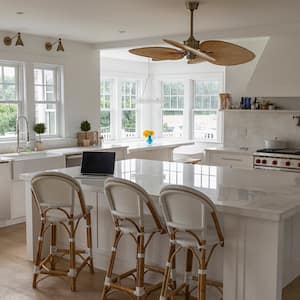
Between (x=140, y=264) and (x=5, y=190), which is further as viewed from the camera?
(x=5, y=190)

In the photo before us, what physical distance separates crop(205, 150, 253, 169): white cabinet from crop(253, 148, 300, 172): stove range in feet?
0.66

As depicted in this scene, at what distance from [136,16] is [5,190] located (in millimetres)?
2570

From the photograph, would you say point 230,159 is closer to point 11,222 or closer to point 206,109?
point 206,109

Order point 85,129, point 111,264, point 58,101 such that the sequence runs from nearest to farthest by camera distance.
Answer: point 111,264
point 58,101
point 85,129

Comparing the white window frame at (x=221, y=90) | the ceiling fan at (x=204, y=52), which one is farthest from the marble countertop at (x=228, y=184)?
the white window frame at (x=221, y=90)

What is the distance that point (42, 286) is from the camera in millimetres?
3742

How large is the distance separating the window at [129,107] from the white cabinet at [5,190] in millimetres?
4236

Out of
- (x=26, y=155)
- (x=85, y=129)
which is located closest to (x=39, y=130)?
(x=26, y=155)

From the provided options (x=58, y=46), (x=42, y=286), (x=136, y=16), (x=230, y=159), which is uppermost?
(x=136, y=16)

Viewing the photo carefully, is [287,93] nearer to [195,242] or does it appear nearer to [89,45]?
[89,45]

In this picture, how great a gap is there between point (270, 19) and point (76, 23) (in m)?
2.28

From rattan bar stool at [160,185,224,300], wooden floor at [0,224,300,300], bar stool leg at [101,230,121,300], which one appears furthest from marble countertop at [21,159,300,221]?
wooden floor at [0,224,300,300]

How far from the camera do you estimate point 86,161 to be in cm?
412

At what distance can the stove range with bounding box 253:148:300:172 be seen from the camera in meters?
5.75
